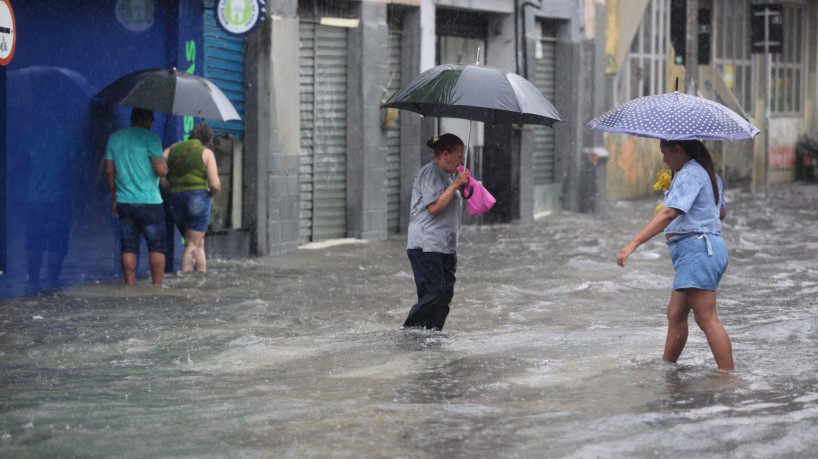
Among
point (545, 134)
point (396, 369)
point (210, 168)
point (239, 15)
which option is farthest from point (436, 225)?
point (545, 134)

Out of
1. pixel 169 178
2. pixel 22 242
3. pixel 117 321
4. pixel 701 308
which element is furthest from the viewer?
pixel 169 178

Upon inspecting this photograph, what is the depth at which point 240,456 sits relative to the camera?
625cm

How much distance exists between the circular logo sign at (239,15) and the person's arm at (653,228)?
7119 mm

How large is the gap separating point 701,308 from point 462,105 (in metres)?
2.13

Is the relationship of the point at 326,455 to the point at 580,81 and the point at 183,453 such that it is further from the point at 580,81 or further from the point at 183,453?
the point at 580,81

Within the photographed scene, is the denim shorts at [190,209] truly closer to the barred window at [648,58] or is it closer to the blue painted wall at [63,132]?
the blue painted wall at [63,132]

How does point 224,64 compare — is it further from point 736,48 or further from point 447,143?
point 736,48

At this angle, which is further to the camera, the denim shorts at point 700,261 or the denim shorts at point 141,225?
the denim shorts at point 141,225

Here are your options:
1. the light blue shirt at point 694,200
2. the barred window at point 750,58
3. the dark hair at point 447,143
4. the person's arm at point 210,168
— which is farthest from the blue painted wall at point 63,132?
the barred window at point 750,58

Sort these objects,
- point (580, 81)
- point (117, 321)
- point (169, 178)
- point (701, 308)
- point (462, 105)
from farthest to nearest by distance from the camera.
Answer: point (580, 81) < point (169, 178) < point (117, 321) < point (462, 105) < point (701, 308)

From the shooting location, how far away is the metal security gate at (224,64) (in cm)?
1495

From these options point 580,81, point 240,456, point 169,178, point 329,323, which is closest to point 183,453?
point 240,456

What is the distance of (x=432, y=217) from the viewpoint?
9.51 m

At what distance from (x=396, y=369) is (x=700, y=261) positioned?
1891 millimetres
